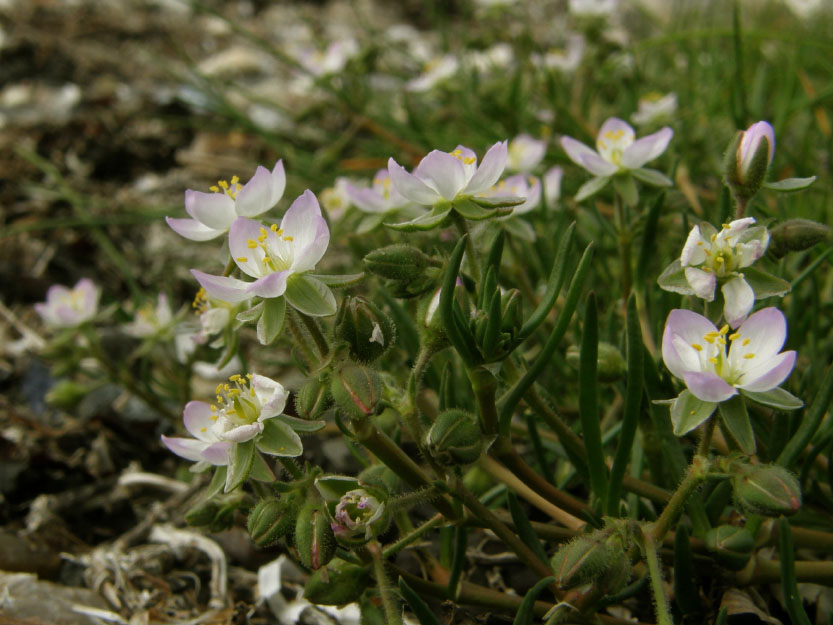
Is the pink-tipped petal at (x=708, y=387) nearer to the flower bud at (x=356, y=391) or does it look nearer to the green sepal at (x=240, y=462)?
the flower bud at (x=356, y=391)

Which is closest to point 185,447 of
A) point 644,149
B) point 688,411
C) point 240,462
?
point 240,462

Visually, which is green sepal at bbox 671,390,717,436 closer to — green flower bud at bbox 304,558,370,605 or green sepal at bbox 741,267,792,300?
green sepal at bbox 741,267,792,300

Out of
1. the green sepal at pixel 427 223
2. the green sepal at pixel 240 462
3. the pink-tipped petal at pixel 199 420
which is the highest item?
the green sepal at pixel 427 223

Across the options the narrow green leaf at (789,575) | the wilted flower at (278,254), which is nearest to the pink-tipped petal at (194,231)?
the wilted flower at (278,254)

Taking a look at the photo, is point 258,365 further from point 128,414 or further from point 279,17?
point 279,17

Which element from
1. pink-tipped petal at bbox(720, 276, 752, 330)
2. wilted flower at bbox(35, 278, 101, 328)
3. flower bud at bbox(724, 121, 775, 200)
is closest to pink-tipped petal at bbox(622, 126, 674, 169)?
flower bud at bbox(724, 121, 775, 200)

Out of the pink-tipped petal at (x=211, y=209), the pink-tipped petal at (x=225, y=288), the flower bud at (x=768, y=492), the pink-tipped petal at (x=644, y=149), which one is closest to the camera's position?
the flower bud at (x=768, y=492)

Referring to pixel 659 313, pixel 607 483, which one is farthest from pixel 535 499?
pixel 659 313
